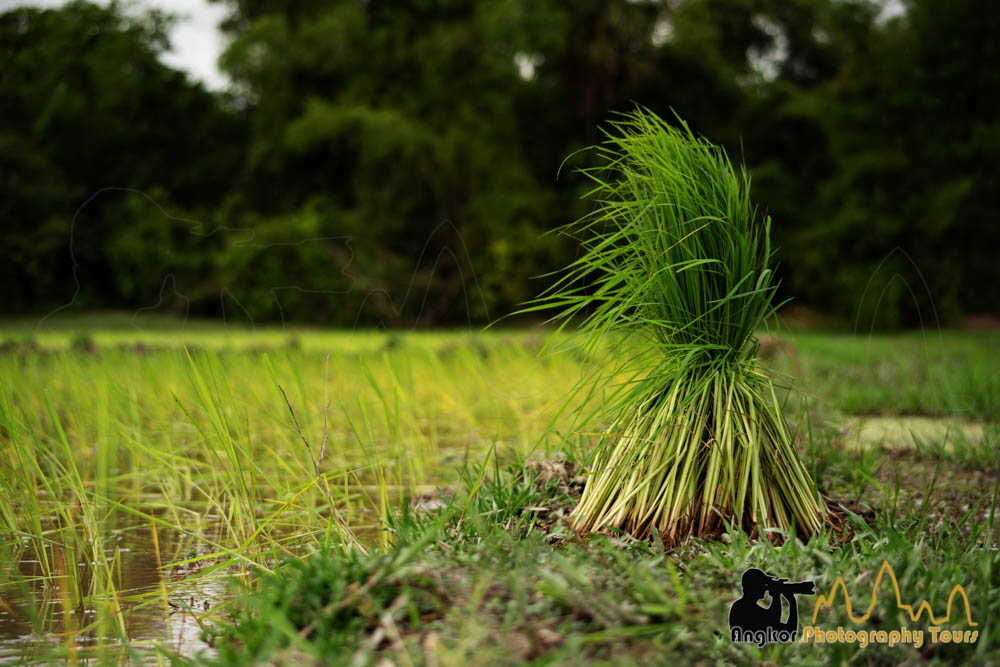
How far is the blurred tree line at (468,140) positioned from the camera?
55.0ft

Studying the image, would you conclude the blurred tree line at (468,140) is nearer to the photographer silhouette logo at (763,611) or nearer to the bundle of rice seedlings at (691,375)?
the bundle of rice seedlings at (691,375)

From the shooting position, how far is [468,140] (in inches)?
760

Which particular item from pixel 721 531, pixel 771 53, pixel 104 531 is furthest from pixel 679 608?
pixel 771 53

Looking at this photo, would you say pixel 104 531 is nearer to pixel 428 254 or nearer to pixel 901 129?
pixel 428 254

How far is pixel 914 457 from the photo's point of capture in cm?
409

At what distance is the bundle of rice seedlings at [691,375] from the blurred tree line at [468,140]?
13516 mm

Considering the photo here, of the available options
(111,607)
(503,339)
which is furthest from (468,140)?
(111,607)

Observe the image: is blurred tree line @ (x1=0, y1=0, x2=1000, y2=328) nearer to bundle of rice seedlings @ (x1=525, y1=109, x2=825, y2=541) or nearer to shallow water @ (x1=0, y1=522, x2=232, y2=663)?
shallow water @ (x1=0, y1=522, x2=232, y2=663)

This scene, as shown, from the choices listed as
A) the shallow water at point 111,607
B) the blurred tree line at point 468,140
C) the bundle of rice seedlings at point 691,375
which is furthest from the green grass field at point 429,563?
the blurred tree line at point 468,140

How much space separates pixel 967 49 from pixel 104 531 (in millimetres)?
17677

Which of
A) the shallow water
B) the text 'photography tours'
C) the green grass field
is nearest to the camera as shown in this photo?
the green grass field

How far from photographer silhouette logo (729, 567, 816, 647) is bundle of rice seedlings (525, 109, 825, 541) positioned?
46cm

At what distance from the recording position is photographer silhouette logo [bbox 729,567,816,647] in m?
1.84

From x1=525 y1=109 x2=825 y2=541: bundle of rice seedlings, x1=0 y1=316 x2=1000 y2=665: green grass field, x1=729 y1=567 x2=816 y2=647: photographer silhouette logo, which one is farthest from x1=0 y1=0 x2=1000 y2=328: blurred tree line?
x1=729 y1=567 x2=816 y2=647: photographer silhouette logo
